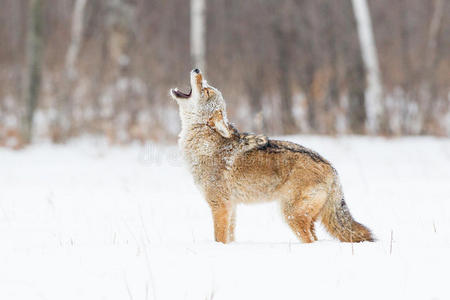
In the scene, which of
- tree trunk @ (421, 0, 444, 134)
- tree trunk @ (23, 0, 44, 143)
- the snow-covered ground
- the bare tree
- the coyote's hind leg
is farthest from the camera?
the bare tree

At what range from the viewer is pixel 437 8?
14.8 m

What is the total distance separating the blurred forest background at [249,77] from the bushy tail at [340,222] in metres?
8.19

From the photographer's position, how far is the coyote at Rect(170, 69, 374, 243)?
397 centimetres

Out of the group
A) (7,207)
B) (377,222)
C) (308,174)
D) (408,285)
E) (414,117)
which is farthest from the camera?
(414,117)

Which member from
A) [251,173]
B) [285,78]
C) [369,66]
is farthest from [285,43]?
[251,173]

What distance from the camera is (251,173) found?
4.19 metres

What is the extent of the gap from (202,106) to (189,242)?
3.90 feet

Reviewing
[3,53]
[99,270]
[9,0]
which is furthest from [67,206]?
[9,0]

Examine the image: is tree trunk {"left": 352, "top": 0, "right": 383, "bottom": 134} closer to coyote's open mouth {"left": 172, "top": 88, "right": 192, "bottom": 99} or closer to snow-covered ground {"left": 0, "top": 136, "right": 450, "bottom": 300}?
snow-covered ground {"left": 0, "top": 136, "right": 450, "bottom": 300}

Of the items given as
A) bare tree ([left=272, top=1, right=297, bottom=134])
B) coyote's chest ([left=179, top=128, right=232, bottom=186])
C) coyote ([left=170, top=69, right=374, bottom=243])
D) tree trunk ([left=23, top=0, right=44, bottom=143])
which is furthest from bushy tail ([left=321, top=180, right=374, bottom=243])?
bare tree ([left=272, top=1, right=297, bottom=134])

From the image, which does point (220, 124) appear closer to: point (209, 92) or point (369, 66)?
point (209, 92)

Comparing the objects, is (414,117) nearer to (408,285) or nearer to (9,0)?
(408,285)

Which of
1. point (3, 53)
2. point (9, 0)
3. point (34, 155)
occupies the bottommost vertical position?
point (34, 155)

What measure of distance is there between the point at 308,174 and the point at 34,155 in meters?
9.48
